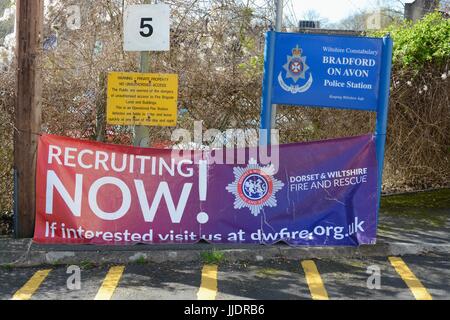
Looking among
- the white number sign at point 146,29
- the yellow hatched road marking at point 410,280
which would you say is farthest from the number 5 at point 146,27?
the yellow hatched road marking at point 410,280

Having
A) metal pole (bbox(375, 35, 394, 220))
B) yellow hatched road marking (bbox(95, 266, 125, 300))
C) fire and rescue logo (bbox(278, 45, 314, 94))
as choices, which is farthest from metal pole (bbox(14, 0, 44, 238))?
metal pole (bbox(375, 35, 394, 220))

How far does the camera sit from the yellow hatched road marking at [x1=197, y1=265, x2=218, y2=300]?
525cm

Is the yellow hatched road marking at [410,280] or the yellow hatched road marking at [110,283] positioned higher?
the yellow hatched road marking at [410,280]

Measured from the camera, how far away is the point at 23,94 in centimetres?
679

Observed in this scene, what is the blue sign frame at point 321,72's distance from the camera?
6797mm

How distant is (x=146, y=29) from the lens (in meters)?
6.66

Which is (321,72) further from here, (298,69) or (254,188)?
(254,188)

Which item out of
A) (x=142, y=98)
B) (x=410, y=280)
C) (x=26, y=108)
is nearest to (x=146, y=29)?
(x=142, y=98)

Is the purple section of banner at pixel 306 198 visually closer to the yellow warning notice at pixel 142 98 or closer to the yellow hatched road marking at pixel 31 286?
the yellow warning notice at pixel 142 98

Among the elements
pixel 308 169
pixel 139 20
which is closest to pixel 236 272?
pixel 308 169

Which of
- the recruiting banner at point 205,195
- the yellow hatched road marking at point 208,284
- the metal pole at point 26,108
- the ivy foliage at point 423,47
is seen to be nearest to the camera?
the yellow hatched road marking at point 208,284

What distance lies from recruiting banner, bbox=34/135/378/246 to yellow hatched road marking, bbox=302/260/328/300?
1.34ft

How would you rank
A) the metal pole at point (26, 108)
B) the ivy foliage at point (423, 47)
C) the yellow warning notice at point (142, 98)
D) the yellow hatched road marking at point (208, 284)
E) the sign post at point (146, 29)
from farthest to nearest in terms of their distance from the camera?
the ivy foliage at point (423, 47) → the yellow warning notice at point (142, 98) → the metal pole at point (26, 108) → the sign post at point (146, 29) → the yellow hatched road marking at point (208, 284)

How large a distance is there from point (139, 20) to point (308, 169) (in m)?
2.53
